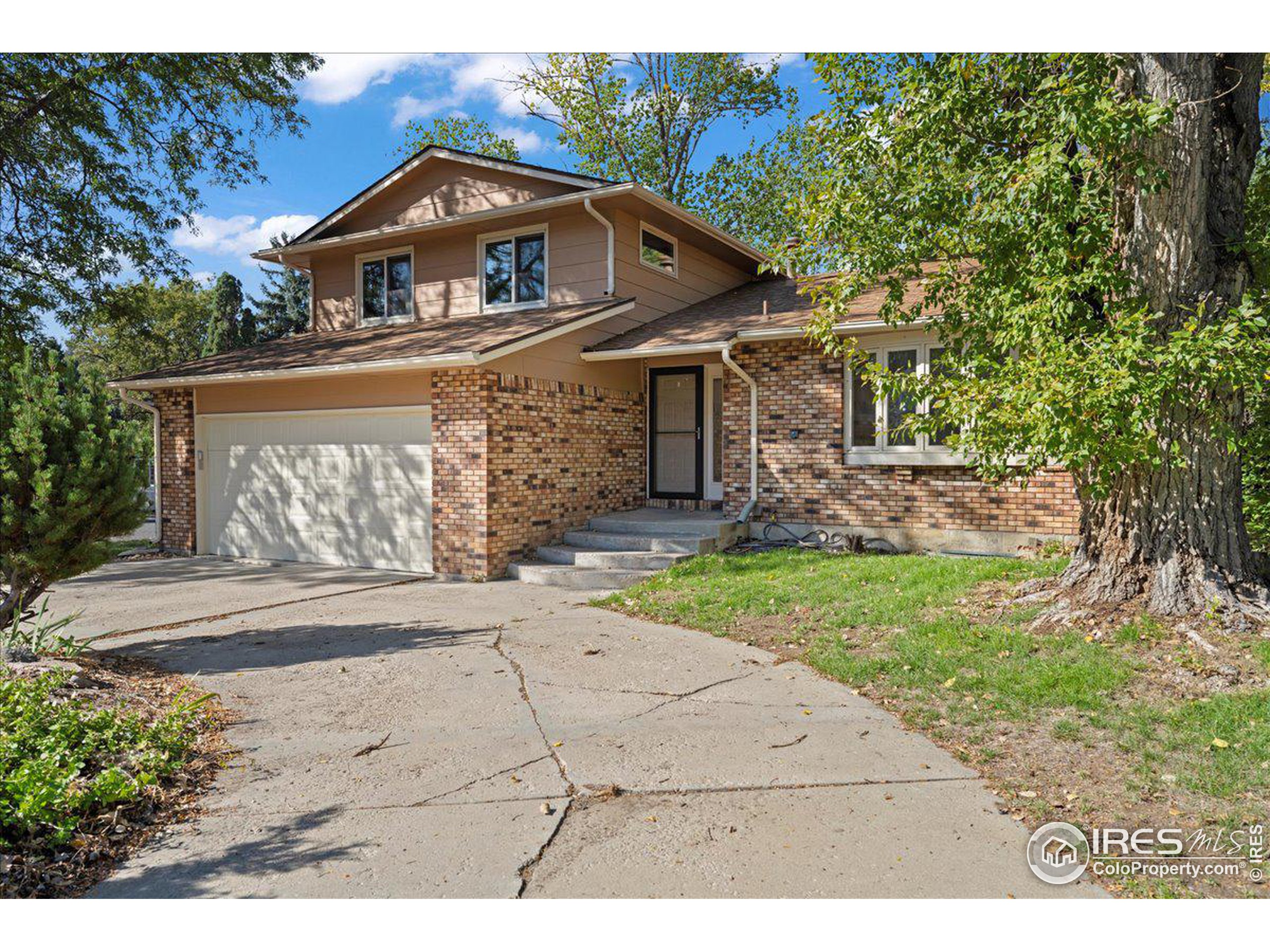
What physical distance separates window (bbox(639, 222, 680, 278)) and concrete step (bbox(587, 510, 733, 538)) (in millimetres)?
4194

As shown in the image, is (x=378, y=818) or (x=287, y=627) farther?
(x=287, y=627)

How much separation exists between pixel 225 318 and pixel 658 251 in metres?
24.0

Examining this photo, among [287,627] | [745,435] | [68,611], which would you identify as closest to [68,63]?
[68,611]

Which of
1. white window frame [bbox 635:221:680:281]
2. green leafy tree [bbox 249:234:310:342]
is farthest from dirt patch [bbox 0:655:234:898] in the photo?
green leafy tree [bbox 249:234:310:342]

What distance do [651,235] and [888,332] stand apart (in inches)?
185

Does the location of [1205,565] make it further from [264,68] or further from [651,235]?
[264,68]

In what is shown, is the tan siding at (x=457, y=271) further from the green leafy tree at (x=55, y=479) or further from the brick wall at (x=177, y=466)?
the green leafy tree at (x=55, y=479)

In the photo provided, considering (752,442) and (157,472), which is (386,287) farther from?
(752,442)

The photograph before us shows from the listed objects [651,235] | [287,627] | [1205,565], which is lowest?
[287,627]

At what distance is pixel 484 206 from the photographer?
1320 cm

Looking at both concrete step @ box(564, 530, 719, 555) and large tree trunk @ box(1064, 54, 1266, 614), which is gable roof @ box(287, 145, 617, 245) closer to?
concrete step @ box(564, 530, 719, 555)

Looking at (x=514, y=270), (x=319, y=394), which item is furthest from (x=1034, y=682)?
(x=514, y=270)

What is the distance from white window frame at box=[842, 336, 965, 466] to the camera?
389 inches

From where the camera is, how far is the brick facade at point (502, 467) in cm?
984
